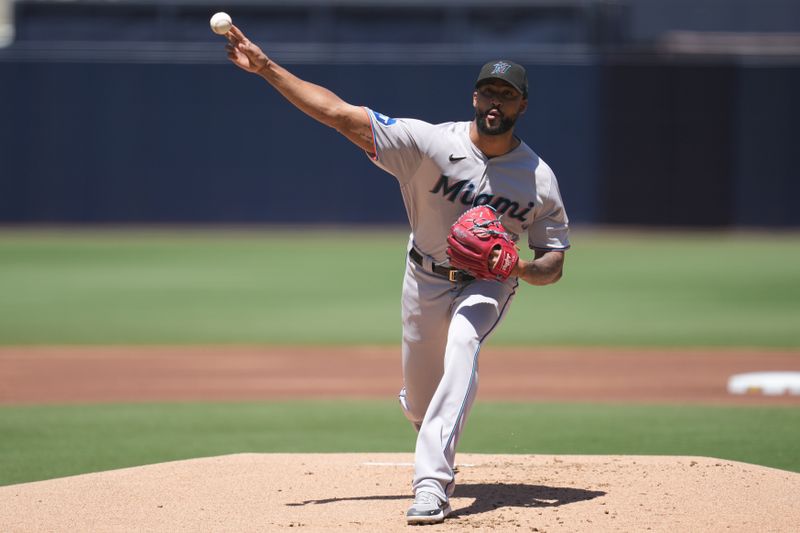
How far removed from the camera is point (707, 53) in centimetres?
2423

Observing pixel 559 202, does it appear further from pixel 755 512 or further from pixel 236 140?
pixel 236 140

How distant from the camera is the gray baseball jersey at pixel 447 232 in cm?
497

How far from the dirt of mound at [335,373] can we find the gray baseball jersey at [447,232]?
12.6 ft

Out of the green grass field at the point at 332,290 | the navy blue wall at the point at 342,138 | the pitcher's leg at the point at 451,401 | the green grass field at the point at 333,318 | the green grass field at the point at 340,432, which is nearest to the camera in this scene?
the pitcher's leg at the point at 451,401

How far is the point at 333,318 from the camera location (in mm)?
13492

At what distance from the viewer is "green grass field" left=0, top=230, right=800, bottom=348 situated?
12.4 meters

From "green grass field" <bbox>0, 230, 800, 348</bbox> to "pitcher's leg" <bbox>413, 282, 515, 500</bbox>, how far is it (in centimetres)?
677

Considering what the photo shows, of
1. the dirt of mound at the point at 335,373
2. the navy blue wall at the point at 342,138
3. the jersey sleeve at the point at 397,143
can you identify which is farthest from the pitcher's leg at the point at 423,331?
the navy blue wall at the point at 342,138

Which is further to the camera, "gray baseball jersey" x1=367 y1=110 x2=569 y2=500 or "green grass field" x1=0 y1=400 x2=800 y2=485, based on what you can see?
"green grass field" x1=0 y1=400 x2=800 y2=485

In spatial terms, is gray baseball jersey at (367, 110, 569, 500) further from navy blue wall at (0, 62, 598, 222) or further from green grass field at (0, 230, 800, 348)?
navy blue wall at (0, 62, 598, 222)

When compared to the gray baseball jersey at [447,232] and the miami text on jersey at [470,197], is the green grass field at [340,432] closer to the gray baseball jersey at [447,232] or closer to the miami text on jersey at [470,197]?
the gray baseball jersey at [447,232]

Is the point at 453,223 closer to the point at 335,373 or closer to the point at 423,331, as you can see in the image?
the point at 423,331

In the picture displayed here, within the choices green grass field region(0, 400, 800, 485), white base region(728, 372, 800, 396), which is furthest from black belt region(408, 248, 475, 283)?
white base region(728, 372, 800, 396)

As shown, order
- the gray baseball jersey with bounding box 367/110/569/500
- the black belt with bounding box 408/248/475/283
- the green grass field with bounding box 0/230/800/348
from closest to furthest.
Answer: the gray baseball jersey with bounding box 367/110/569/500
the black belt with bounding box 408/248/475/283
the green grass field with bounding box 0/230/800/348
